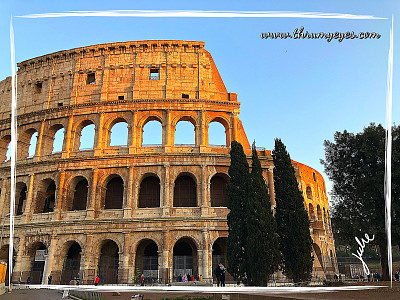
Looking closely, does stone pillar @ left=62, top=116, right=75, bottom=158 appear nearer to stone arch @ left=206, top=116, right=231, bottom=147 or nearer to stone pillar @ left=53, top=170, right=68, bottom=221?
stone pillar @ left=53, top=170, right=68, bottom=221

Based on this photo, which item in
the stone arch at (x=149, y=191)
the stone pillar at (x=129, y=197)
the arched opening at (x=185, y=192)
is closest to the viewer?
the stone pillar at (x=129, y=197)

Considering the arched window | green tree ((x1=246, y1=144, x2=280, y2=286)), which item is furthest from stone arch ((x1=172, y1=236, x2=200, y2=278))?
the arched window

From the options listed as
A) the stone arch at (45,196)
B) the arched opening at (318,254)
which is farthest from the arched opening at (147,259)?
the arched opening at (318,254)

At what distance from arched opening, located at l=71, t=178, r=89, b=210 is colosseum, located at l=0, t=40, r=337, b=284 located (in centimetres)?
9

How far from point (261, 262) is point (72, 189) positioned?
1551 centimetres

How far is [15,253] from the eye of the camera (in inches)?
929

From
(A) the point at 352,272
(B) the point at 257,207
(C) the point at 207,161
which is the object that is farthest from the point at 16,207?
(A) the point at 352,272

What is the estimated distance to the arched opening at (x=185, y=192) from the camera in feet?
78.5

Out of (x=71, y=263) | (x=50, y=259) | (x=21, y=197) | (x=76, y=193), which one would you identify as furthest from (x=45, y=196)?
(x=71, y=263)

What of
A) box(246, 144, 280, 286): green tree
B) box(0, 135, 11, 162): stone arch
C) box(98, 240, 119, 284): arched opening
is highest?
box(0, 135, 11, 162): stone arch

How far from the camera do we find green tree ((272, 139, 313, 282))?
17.1 m

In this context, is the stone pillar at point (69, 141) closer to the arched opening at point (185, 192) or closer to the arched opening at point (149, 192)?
the arched opening at point (149, 192)

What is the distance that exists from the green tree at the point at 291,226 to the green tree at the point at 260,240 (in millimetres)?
756

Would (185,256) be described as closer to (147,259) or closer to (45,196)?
(147,259)
